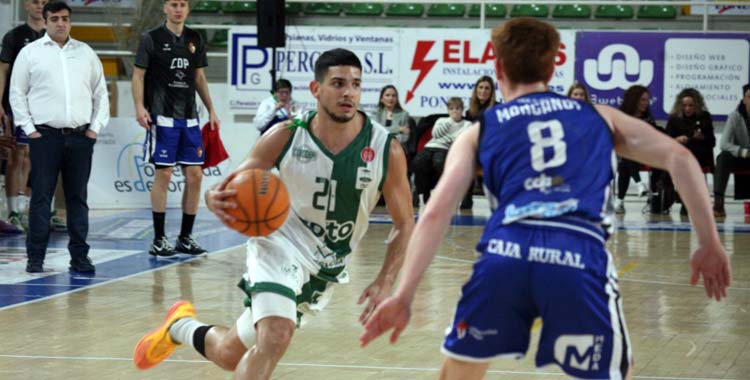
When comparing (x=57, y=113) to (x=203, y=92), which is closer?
(x=57, y=113)

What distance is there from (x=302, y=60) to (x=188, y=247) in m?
6.89

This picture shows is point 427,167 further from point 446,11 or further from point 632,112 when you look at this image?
point 446,11

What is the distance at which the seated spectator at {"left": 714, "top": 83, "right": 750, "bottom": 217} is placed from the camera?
50.6 ft

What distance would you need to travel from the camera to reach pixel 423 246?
11.2 ft

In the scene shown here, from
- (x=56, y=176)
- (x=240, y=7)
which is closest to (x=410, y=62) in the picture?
(x=240, y=7)

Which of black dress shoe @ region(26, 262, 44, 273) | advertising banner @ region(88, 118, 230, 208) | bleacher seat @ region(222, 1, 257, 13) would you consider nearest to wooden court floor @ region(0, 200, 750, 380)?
black dress shoe @ region(26, 262, 44, 273)

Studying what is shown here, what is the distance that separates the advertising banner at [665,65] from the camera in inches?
667

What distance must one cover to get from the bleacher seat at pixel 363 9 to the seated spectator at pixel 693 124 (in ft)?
24.1

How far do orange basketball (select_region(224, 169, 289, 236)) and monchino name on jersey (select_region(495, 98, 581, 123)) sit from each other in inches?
51.5

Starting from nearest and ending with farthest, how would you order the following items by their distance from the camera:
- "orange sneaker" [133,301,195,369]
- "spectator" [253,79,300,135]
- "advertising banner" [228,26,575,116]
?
"orange sneaker" [133,301,195,369]
"spectator" [253,79,300,135]
"advertising banner" [228,26,575,116]

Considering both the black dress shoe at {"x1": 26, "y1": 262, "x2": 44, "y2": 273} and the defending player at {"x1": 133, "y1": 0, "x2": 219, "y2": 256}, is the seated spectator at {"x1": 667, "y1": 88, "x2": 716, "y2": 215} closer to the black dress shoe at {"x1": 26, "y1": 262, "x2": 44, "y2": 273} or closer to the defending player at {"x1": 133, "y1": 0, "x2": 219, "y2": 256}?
the defending player at {"x1": 133, "y1": 0, "x2": 219, "y2": 256}

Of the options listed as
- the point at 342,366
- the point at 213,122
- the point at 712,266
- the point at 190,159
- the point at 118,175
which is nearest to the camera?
the point at 712,266

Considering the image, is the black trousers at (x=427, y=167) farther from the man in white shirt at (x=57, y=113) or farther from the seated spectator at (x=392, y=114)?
the man in white shirt at (x=57, y=113)

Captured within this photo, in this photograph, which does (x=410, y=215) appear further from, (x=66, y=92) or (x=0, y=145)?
(x=0, y=145)
